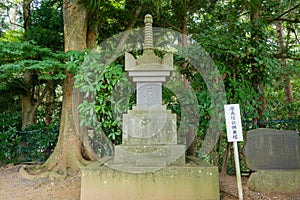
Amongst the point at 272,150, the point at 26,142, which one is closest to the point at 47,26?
the point at 26,142

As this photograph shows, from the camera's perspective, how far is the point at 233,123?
3.56 meters

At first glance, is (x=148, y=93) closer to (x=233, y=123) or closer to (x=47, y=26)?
(x=233, y=123)

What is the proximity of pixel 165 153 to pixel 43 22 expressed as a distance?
19.0 feet

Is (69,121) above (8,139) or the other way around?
above

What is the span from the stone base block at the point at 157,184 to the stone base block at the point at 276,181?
1.23 m

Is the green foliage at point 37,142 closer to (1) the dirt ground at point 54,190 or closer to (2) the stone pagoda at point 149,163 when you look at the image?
(1) the dirt ground at point 54,190

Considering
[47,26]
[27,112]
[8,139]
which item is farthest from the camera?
[27,112]

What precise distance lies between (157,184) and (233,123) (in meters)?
1.47

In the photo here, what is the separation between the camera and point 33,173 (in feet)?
17.6

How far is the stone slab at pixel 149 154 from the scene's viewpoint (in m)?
3.73

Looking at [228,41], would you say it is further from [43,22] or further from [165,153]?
[43,22]

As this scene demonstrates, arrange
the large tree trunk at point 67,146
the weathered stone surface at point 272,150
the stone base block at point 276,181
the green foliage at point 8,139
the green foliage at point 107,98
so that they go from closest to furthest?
the stone base block at point 276,181
the weathered stone surface at point 272,150
the green foliage at point 107,98
the large tree trunk at point 67,146
the green foliage at point 8,139

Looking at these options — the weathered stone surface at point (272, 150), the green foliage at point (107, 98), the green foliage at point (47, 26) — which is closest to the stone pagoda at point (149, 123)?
the green foliage at point (107, 98)

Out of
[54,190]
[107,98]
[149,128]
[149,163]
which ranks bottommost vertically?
[54,190]
